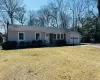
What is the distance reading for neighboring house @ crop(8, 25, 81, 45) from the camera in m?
26.0

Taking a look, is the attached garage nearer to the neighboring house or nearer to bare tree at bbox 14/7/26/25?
the neighboring house

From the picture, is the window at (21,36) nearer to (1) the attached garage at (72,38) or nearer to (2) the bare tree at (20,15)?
(1) the attached garage at (72,38)

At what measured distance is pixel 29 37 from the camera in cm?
2722

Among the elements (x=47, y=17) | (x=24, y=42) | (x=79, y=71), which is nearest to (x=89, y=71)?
(x=79, y=71)

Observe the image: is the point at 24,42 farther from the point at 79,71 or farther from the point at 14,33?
the point at 79,71

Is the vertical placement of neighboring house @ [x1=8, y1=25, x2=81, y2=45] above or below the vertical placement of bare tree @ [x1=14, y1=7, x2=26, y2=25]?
below

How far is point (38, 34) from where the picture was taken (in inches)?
1117

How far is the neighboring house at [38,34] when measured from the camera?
26.0 m

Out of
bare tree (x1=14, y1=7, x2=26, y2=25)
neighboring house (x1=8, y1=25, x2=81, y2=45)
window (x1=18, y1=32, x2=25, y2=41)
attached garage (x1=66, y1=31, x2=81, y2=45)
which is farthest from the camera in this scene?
bare tree (x1=14, y1=7, x2=26, y2=25)

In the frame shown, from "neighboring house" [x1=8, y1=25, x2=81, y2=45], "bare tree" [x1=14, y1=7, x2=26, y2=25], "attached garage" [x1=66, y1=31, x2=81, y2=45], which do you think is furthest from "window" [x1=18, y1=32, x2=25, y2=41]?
"bare tree" [x1=14, y1=7, x2=26, y2=25]

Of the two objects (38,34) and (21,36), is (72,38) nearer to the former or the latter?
(38,34)

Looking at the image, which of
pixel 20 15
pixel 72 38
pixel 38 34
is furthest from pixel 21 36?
pixel 20 15

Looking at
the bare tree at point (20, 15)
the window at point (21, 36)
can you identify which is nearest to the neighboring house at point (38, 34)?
the window at point (21, 36)

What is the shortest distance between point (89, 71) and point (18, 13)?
138 ft
